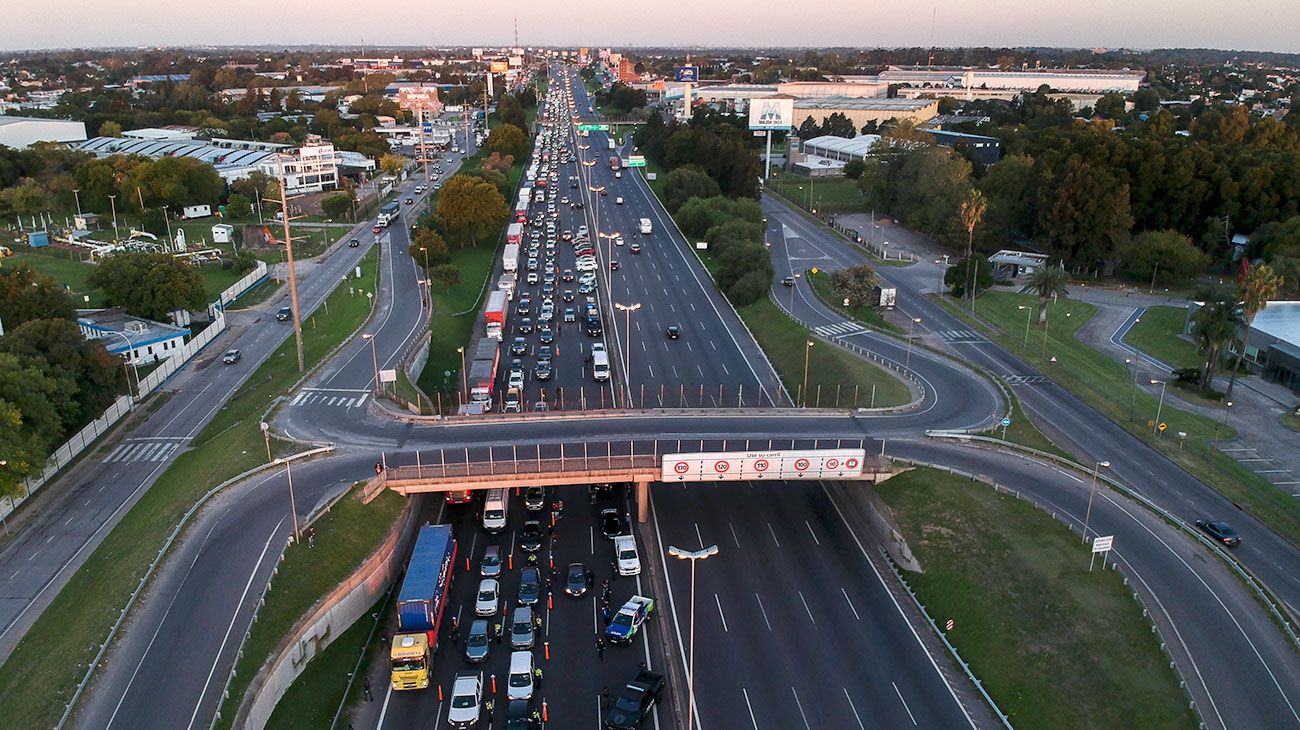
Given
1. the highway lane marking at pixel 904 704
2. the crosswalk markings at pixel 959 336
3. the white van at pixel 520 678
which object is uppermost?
the crosswalk markings at pixel 959 336

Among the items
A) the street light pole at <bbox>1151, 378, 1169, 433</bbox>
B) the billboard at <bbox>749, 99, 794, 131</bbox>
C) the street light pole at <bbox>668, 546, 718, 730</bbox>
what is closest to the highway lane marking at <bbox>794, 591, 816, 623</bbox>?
the street light pole at <bbox>668, 546, 718, 730</bbox>

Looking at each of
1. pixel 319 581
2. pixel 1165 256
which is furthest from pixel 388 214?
pixel 1165 256

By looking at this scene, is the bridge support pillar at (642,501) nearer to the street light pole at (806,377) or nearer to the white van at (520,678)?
the white van at (520,678)

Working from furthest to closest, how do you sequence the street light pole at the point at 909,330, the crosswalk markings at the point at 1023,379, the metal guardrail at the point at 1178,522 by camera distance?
the crosswalk markings at the point at 1023,379 < the street light pole at the point at 909,330 < the metal guardrail at the point at 1178,522

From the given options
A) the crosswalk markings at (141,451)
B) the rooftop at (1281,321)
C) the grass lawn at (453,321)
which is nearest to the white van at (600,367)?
the grass lawn at (453,321)

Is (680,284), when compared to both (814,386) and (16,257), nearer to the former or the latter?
(814,386)

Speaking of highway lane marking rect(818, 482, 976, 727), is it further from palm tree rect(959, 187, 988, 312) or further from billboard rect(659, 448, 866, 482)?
palm tree rect(959, 187, 988, 312)

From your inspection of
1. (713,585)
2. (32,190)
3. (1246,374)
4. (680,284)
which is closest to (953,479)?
(713,585)
